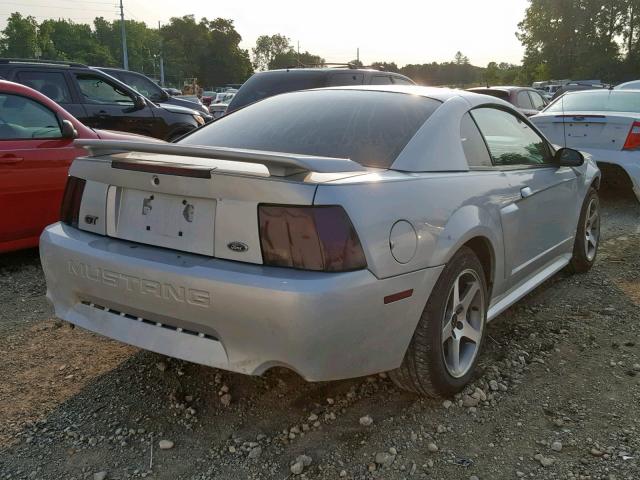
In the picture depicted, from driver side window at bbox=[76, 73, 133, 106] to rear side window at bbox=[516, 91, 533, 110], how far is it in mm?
7963

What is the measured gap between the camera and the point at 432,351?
2.66 meters

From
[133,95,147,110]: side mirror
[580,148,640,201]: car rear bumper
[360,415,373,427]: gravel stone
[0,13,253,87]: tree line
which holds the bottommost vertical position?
[360,415,373,427]: gravel stone

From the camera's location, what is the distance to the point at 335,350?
7.54 ft

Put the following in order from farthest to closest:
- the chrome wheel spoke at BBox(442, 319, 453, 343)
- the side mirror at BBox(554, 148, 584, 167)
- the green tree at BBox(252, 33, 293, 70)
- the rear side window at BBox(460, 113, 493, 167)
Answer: the green tree at BBox(252, 33, 293, 70), the side mirror at BBox(554, 148, 584, 167), the rear side window at BBox(460, 113, 493, 167), the chrome wheel spoke at BBox(442, 319, 453, 343)

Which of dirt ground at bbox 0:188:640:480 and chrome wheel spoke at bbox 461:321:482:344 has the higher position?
chrome wheel spoke at bbox 461:321:482:344

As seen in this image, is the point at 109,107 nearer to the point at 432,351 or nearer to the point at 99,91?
Result: the point at 99,91

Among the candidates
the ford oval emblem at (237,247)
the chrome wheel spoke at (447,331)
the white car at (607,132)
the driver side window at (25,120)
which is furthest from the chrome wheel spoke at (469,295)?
the white car at (607,132)

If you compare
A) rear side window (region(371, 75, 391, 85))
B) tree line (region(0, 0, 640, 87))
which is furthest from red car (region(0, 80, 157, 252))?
tree line (region(0, 0, 640, 87))

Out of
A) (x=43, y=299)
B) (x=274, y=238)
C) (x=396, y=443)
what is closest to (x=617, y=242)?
(x=396, y=443)

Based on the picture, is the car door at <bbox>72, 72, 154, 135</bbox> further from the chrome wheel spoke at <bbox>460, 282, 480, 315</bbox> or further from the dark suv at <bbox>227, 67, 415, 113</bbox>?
the chrome wheel spoke at <bbox>460, 282, 480, 315</bbox>

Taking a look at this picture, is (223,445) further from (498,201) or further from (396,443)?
(498,201)

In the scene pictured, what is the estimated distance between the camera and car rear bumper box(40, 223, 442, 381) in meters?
2.23

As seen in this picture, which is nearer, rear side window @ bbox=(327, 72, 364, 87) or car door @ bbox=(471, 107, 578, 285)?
car door @ bbox=(471, 107, 578, 285)

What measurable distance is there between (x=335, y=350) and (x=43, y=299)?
9.13 ft
